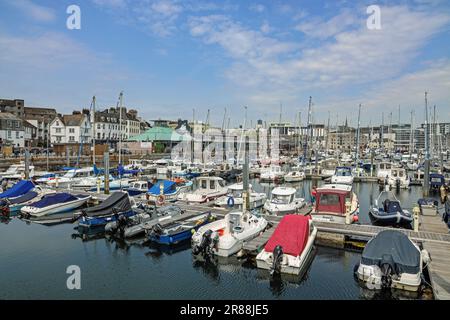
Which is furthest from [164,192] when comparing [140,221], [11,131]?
[11,131]

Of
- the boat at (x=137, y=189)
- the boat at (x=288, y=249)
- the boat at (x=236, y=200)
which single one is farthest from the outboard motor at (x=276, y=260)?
the boat at (x=137, y=189)

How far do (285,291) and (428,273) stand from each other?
21.7 ft

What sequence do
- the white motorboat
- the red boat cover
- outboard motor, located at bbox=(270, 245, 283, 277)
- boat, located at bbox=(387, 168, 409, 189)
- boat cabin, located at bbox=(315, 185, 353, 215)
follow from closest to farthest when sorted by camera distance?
outboard motor, located at bbox=(270, 245, 283, 277) → the red boat cover → boat cabin, located at bbox=(315, 185, 353, 215) → the white motorboat → boat, located at bbox=(387, 168, 409, 189)

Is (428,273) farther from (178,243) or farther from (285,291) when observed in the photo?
(178,243)

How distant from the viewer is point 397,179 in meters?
50.8

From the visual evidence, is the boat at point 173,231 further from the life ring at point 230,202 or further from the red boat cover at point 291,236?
the red boat cover at point 291,236

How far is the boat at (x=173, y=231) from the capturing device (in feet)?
70.3

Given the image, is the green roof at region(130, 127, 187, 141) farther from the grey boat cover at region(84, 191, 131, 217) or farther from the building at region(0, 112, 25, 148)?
the grey boat cover at region(84, 191, 131, 217)

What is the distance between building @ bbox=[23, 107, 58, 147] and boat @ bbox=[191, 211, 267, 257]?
Answer: 8427cm

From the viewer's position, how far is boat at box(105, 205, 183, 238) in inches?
914

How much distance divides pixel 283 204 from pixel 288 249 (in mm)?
11145

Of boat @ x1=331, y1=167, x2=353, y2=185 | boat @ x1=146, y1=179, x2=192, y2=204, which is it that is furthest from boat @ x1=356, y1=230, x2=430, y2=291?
boat @ x1=331, y1=167, x2=353, y2=185

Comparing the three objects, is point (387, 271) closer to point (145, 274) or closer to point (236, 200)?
point (145, 274)

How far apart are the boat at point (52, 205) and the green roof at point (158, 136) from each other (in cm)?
6221
